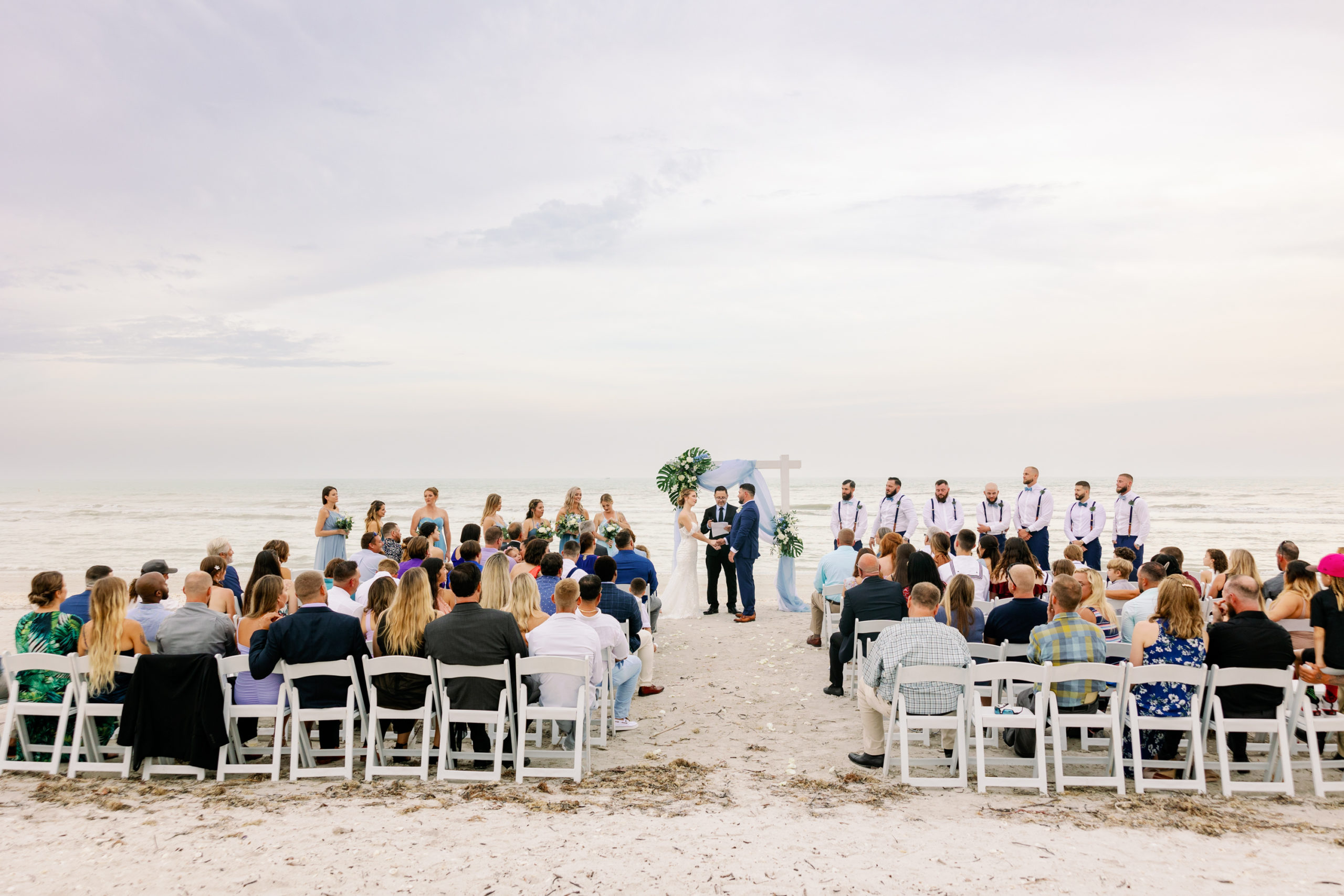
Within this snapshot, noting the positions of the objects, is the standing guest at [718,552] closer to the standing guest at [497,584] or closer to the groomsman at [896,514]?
the groomsman at [896,514]

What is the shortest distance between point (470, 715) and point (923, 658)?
268 cm

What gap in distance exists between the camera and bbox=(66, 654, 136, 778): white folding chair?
15.9 ft

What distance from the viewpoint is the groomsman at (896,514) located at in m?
12.0

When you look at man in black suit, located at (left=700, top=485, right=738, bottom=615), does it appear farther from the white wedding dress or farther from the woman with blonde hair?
A: the woman with blonde hair

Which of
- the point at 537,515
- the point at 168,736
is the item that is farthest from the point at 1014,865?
the point at 537,515

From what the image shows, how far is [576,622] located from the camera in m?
5.38

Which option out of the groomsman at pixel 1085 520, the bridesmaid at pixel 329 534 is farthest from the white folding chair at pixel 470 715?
the groomsman at pixel 1085 520

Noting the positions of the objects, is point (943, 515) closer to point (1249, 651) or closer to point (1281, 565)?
point (1281, 565)

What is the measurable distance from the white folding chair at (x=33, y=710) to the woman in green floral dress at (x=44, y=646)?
0.22 ft

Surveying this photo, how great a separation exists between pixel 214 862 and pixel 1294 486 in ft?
245

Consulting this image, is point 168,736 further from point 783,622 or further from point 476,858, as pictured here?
point 783,622

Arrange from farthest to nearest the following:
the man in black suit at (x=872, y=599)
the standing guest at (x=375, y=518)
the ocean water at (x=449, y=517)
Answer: the ocean water at (x=449, y=517) < the standing guest at (x=375, y=518) < the man in black suit at (x=872, y=599)

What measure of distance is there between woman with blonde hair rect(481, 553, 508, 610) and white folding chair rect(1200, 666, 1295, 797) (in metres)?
4.19

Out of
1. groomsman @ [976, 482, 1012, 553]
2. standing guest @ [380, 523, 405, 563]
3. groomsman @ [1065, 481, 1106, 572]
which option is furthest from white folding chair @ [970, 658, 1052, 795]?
groomsman @ [976, 482, 1012, 553]
